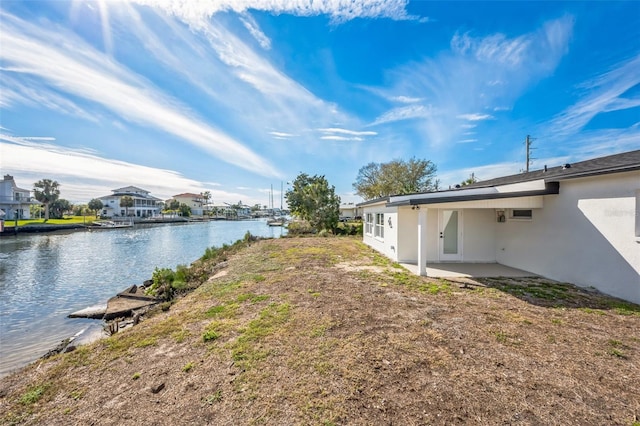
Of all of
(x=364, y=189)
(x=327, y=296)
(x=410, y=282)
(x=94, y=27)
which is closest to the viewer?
(x=327, y=296)

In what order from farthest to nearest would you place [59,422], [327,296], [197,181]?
[197,181] < [327,296] < [59,422]

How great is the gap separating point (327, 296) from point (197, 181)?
147 ft

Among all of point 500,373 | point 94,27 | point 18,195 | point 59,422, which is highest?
point 94,27

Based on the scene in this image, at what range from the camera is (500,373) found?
2.94 metres

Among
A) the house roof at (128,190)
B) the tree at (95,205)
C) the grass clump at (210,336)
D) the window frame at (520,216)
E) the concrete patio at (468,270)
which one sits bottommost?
the grass clump at (210,336)

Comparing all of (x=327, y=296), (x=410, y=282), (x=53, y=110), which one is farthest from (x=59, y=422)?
(x=53, y=110)

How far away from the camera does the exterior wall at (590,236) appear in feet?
17.1

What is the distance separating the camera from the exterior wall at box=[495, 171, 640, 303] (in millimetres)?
5211

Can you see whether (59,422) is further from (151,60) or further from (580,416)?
(151,60)

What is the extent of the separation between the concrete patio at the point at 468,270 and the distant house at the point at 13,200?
58.6m

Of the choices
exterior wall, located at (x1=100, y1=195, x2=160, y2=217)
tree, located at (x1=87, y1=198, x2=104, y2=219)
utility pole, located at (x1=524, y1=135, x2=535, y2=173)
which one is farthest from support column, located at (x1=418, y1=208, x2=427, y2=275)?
tree, located at (x1=87, y1=198, x2=104, y2=219)

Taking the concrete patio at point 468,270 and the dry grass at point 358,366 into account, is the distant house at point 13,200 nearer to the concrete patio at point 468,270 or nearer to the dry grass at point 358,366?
the dry grass at point 358,366

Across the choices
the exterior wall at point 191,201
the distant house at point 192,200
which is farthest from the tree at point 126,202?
the exterior wall at point 191,201

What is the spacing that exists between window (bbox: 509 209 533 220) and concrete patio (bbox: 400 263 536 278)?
1651mm
